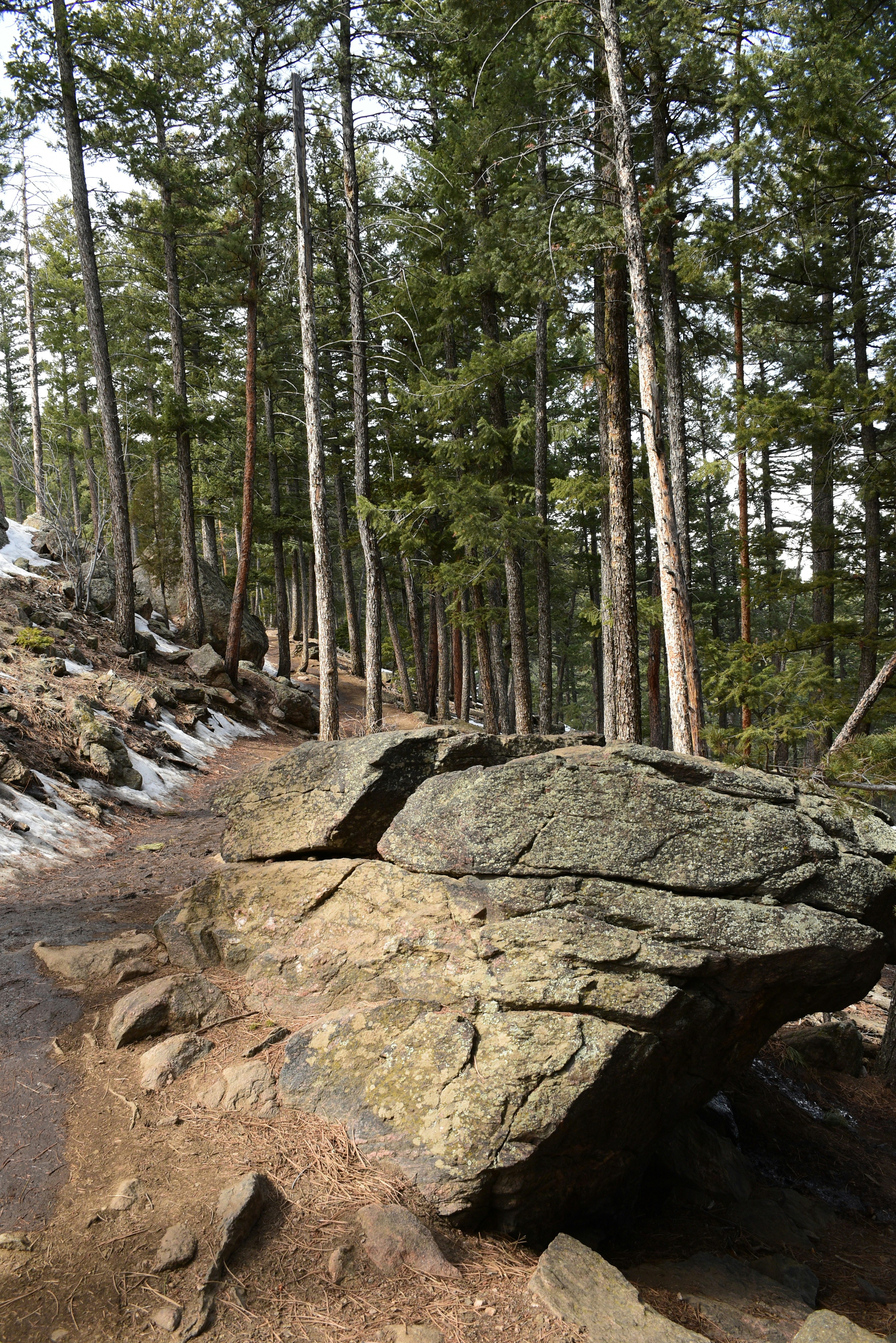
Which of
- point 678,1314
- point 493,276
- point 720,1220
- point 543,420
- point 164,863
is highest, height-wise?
point 493,276

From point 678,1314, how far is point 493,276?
16086mm

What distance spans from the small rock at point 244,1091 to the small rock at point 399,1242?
39.2 inches

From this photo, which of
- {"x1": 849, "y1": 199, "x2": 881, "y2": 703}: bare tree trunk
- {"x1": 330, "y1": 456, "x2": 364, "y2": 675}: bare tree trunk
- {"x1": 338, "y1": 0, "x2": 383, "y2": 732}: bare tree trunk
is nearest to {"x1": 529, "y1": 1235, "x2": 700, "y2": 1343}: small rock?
{"x1": 849, "y1": 199, "x2": 881, "y2": 703}: bare tree trunk

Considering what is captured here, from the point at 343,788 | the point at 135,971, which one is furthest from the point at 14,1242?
the point at 343,788

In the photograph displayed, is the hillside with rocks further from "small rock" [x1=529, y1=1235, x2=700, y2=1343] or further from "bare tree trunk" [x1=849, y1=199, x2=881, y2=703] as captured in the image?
"bare tree trunk" [x1=849, y1=199, x2=881, y2=703]

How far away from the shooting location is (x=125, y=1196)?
365cm

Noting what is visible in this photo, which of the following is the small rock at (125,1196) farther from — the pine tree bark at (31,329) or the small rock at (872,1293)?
the pine tree bark at (31,329)

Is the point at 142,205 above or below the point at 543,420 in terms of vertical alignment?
above

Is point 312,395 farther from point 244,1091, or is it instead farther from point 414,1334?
point 414,1334

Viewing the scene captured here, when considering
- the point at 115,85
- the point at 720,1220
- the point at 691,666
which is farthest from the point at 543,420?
the point at 720,1220

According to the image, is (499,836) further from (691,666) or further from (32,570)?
(32,570)

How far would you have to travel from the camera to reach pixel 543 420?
15836 millimetres

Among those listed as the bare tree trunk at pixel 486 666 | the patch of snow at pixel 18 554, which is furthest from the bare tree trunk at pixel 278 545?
the patch of snow at pixel 18 554

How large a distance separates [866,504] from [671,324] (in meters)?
5.65
